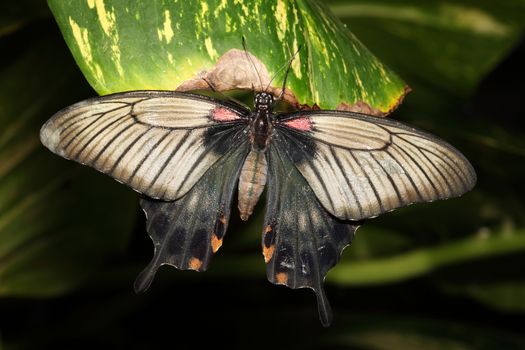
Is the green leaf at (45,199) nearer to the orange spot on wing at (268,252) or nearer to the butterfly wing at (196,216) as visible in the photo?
the butterfly wing at (196,216)

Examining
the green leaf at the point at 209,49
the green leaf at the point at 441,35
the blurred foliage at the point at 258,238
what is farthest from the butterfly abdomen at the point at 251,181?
the green leaf at the point at 441,35

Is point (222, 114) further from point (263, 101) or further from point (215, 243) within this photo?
point (215, 243)

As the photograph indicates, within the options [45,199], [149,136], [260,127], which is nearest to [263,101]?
[260,127]

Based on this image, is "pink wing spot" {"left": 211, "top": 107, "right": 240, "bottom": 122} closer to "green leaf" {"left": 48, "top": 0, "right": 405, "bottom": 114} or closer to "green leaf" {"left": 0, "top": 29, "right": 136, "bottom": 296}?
"green leaf" {"left": 48, "top": 0, "right": 405, "bottom": 114}

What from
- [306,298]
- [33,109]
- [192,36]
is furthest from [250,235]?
[192,36]

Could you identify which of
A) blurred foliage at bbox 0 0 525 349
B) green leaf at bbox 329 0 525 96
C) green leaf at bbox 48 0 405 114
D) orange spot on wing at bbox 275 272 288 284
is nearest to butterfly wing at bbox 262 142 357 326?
orange spot on wing at bbox 275 272 288 284

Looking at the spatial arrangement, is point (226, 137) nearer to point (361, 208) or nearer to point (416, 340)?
point (361, 208)
